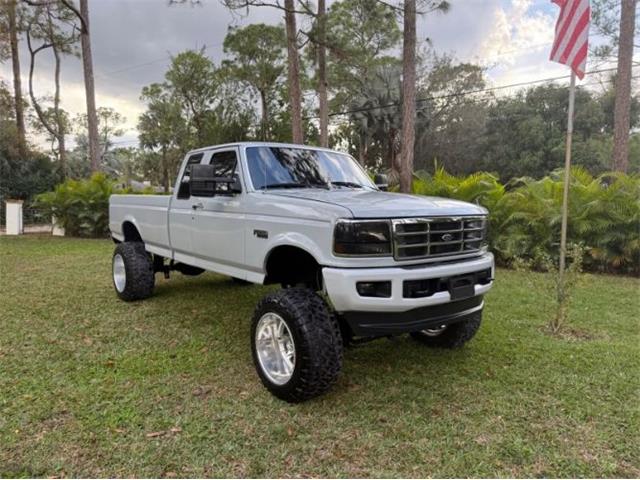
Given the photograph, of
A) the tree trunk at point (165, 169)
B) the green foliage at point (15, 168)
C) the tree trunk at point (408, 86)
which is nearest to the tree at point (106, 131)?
the tree trunk at point (165, 169)

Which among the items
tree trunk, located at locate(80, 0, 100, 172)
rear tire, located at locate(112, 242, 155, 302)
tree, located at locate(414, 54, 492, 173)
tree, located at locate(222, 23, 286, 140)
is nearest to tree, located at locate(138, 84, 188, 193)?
tree, located at locate(222, 23, 286, 140)

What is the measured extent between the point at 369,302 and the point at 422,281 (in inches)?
16.0

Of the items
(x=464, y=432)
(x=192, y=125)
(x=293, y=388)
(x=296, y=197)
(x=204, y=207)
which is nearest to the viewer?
(x=464, y=432)

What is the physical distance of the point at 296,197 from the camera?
3.32 meters

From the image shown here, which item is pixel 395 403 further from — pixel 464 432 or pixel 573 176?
pixel 573 176

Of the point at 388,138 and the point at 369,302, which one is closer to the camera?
the point at 369,302

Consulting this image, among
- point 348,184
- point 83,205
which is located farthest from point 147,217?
point 83,205

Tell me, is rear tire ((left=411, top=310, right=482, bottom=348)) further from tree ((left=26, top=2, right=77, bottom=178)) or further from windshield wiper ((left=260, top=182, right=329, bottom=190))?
tree ((left=26, top=2, right=77, bottom=178))

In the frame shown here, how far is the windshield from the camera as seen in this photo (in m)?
3.91

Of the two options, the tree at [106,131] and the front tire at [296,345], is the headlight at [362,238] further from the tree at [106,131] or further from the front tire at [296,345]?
the tree at [106,131]

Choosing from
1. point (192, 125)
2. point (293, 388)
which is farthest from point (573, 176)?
point (192, 125)

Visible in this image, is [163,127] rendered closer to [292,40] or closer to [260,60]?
[260,60]

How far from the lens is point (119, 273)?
6.00m

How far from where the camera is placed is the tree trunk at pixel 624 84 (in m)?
9.66
